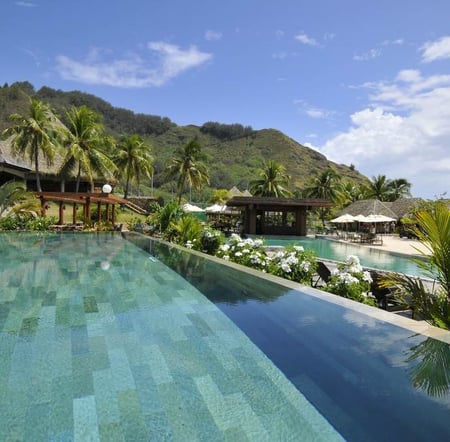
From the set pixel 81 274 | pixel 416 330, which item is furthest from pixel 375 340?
pixel 81 274

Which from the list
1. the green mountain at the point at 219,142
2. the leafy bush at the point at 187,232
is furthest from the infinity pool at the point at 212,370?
the green mountain at the point at 219,142

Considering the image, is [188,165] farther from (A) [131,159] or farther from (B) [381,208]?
(B) [381,208]

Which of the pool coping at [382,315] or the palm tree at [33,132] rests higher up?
the palm tree at [33,132]

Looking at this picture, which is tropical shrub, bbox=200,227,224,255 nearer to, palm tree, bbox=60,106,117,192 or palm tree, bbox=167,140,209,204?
palm tree, bbox=60,106,117,192

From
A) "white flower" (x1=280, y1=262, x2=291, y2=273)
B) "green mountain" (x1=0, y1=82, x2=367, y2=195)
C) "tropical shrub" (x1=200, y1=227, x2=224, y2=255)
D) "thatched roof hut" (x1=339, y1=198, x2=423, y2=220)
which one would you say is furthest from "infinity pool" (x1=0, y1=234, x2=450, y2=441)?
"green mountain" (x1=0, y1=82, x2=367, y2=195)

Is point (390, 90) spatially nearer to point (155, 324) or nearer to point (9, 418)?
point (155, 324)

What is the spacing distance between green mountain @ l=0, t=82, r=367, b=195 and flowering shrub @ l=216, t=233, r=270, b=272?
49339 mm

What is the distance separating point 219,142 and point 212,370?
8320 centimetres

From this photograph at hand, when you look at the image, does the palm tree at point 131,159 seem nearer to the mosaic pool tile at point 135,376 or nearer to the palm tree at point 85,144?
the palm tree at point 85,144

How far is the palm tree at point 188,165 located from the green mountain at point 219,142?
27201 mm

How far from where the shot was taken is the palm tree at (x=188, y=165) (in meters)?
29.3

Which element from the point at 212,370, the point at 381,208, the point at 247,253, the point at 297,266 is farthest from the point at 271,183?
the point at 212,370

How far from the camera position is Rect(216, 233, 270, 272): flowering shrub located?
7078 millimetres

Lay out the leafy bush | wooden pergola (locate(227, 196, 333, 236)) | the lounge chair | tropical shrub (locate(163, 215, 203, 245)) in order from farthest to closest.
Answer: wooden pergola (locate(227, 196, 333, 236)) < the leafy bush < tropical shrub (locate(163, 215, 203, 245)) < the lounge chair
